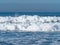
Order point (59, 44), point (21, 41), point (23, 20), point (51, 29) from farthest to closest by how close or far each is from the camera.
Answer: point (23, 20) < point (51, 29) < point (21, 41) < point (59, 44)

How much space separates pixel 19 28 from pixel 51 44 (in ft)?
19.5

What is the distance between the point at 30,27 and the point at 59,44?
5.87 meters

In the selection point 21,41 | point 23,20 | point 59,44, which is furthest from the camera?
point 23,20

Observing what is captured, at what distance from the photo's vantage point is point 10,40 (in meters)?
13.3

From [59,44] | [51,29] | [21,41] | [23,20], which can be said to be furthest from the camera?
[23,20]

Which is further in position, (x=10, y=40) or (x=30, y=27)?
(x=30, y=27)

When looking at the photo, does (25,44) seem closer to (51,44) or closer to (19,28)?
(51,44)

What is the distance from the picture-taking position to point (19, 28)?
1806 centimetres

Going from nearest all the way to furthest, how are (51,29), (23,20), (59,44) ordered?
1. (59,44)
2. (51,29)
3. (23,20)

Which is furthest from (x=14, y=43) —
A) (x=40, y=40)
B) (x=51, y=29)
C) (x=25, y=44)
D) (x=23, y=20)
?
(x=23, y=20)

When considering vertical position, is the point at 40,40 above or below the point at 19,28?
below

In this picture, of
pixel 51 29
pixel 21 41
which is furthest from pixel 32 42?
pixel 51 29

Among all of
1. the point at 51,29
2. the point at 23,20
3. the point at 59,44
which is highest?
the point at 23,20

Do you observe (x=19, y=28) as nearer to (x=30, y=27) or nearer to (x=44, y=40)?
(x=30, y=27)
